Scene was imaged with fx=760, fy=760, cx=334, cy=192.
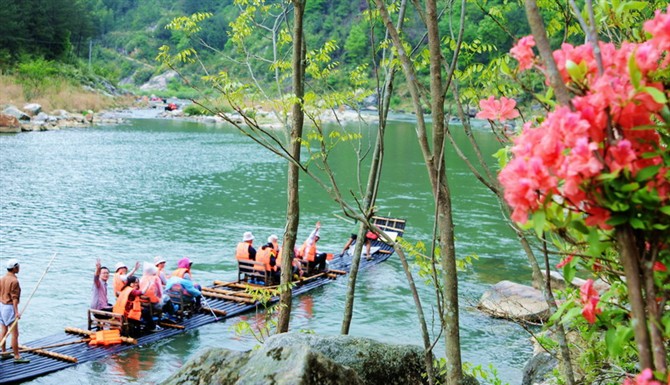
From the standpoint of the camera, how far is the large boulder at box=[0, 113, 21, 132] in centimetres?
5178

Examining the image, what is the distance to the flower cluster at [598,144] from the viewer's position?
2191mm

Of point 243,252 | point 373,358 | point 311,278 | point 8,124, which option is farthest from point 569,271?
point 8,124

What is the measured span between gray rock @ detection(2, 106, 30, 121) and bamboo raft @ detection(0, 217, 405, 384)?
42.5 metres

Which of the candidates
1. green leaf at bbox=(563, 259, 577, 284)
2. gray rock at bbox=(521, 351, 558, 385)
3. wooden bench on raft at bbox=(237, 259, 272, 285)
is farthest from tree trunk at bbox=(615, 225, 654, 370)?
wooden bench on raft at bbox=(237, 259, 272, 285)

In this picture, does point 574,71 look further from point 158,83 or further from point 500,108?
point 158,83

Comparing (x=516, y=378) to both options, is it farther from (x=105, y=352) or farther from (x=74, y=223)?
(x=74, y=223)

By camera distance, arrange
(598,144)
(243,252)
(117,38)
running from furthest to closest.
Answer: (117,38), (243,252), (598,144)

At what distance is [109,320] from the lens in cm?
1368

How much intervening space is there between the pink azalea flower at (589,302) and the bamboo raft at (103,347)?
7489 millimetres

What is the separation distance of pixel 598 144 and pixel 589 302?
779mm

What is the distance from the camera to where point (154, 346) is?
13938 mm

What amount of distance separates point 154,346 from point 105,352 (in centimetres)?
111

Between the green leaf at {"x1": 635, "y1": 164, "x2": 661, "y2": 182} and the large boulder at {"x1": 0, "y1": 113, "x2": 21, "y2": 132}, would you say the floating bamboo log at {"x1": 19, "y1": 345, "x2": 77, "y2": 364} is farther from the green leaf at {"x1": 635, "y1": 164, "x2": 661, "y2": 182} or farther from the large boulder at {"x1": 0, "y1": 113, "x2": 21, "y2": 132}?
the large boulder at {"x1": 0, "y1": 113, "x2": 21, "y2": 132}

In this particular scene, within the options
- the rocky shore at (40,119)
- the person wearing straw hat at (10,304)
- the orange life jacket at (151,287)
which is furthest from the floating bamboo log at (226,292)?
the rocky shore at (40,119)
